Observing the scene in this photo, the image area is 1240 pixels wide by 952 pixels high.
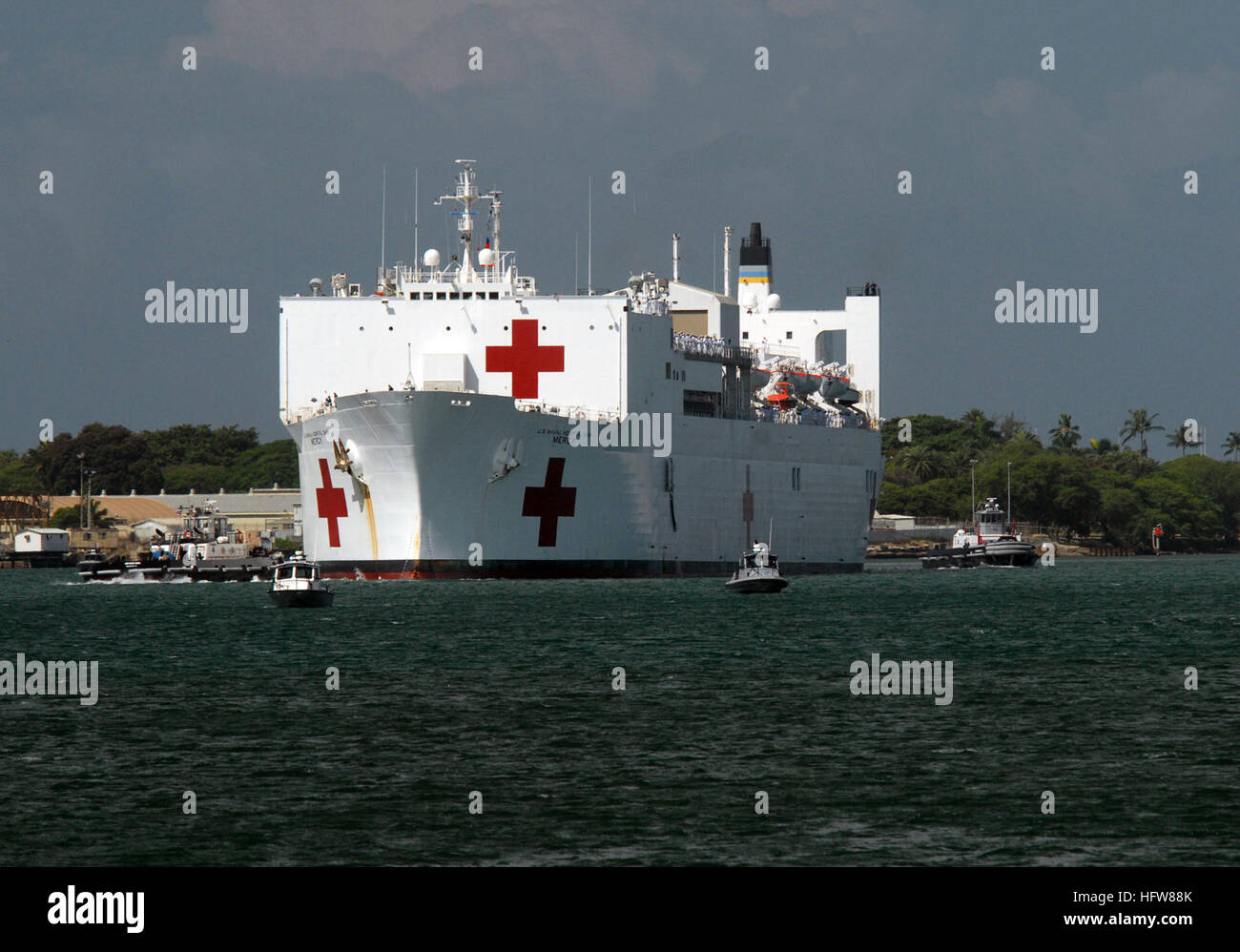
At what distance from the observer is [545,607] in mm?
49656

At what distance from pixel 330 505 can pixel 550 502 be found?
24.8 feet

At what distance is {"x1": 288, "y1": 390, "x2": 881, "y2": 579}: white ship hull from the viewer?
2201 inches

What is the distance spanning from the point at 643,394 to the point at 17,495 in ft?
287

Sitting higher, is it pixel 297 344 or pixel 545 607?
pixel 297 344

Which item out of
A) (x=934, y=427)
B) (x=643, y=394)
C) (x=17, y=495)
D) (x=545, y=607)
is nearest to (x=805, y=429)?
(x=643, y=394)

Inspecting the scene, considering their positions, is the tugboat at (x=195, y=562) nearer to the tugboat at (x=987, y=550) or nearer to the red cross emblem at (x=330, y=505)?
the red cross emblem at (x=330, y=505)

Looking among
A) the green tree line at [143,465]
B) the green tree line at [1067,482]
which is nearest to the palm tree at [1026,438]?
the green tree line at [1067,482]

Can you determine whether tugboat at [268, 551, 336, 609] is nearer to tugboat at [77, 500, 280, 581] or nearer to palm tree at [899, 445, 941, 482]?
tugboat at [77, 500, 280, 581]

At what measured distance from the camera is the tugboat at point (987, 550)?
92.5m

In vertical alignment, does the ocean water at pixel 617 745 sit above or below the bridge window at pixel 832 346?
below

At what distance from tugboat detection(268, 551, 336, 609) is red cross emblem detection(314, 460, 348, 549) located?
7403 mm

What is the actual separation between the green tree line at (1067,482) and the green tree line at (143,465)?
52738mm

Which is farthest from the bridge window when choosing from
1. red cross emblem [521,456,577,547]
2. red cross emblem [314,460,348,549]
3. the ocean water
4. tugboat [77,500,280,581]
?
the ocean water
